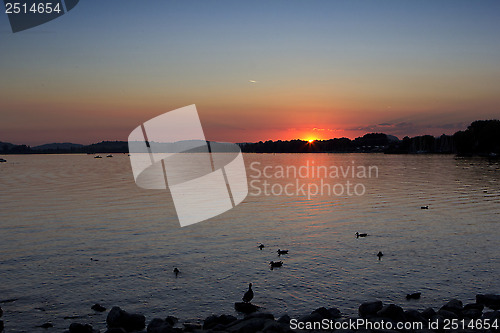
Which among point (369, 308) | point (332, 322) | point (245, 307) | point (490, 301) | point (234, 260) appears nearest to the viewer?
point (332, 322)

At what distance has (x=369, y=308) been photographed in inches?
646

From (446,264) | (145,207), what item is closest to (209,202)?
(145,207)

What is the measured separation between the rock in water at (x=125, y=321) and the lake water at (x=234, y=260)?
772mm

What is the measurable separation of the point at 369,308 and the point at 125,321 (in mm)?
9671

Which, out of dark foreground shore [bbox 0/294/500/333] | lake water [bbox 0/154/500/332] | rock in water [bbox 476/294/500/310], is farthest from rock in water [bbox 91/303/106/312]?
rock in water [bbox 476/294/500/310]

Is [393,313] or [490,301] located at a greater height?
[393,313]

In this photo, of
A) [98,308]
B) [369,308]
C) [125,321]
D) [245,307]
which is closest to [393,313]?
[369,308]

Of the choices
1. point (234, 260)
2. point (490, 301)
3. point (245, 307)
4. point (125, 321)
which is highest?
point (125, 321)

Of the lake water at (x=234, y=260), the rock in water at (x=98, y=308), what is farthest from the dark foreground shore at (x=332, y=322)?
the rock in water at (x=98, y=308)

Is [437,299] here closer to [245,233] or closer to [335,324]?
[335,324]

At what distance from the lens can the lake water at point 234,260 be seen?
1822cm

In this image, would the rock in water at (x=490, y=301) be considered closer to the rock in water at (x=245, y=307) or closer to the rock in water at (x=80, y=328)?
the rock in water at (x=245, y=307)

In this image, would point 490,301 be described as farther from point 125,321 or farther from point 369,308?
point 125,321

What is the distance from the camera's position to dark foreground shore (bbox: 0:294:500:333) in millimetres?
14250
